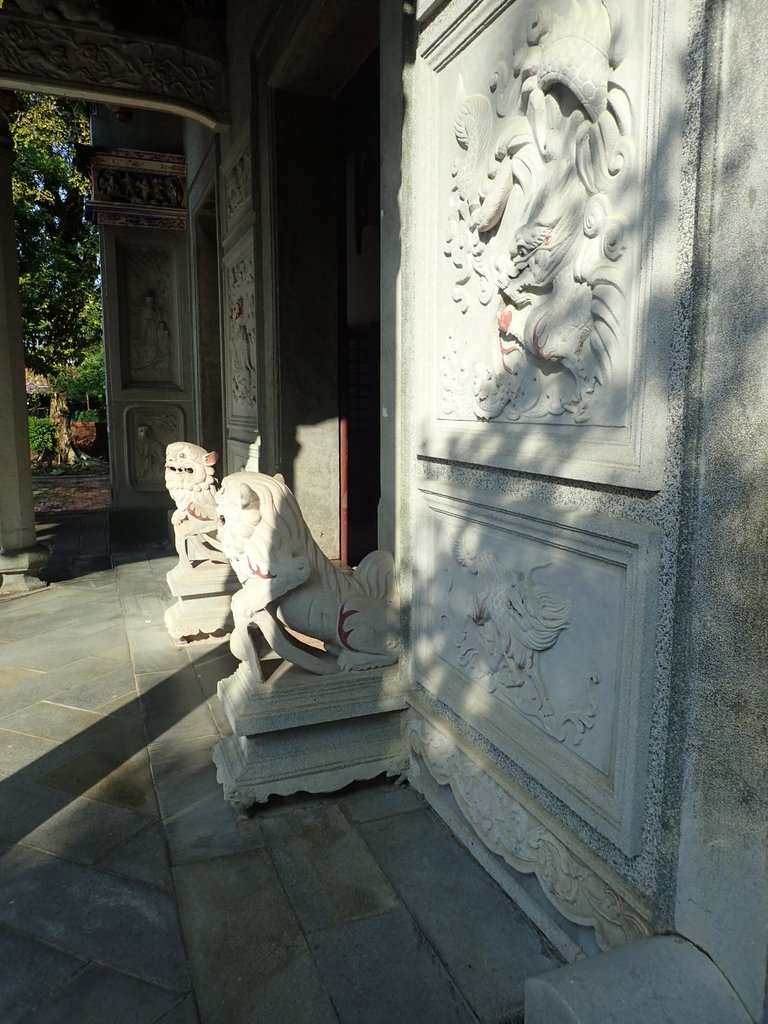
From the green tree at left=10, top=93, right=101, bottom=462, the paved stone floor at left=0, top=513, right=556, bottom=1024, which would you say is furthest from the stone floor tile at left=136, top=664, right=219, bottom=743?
the green tree at left=10, top=93, right=101, bottom=462

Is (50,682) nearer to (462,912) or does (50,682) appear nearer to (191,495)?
(191,495)

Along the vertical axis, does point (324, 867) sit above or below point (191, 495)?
below

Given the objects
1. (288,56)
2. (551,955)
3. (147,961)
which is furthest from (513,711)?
(288,56)

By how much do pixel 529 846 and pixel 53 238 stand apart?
1714cm

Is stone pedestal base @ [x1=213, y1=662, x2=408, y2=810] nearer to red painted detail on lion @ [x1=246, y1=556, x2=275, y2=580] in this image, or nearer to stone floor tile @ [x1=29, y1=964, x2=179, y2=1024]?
red painted detail on lion @ [x1=246, y1=556, x2=275, y2=580]

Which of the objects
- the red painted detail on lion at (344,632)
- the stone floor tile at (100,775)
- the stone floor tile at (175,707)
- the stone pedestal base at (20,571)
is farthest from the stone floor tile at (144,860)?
the stone pedestal base at (20,571)

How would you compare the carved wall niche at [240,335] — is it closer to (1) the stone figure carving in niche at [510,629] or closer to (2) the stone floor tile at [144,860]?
(1) the stone figure carving in niche at [510,629]

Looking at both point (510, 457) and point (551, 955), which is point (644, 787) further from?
point (510, 457)

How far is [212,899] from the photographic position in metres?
2.26

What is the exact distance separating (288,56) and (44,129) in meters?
12.5

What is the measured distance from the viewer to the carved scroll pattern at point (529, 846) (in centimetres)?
181

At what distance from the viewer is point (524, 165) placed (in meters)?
1.99

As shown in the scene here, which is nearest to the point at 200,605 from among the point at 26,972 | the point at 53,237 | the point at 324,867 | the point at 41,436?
the point at 324,867

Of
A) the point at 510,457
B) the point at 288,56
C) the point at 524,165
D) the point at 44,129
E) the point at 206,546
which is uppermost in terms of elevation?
the point at 44,129
